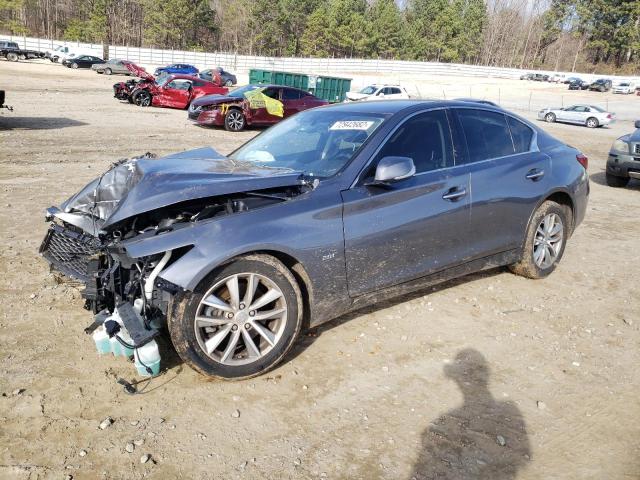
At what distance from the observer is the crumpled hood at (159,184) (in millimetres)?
3244

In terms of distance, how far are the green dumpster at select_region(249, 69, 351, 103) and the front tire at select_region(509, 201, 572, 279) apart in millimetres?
26360

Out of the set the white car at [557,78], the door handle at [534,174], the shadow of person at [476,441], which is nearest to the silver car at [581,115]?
the door handle at [534,174]

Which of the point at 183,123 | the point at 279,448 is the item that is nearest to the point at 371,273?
the point at 279,448

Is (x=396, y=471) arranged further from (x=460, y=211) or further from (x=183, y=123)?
(x=183, y=123)

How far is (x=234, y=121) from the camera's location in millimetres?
16891

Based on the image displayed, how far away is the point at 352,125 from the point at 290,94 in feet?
50.4

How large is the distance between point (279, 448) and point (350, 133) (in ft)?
7.68

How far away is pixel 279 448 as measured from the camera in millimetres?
2754

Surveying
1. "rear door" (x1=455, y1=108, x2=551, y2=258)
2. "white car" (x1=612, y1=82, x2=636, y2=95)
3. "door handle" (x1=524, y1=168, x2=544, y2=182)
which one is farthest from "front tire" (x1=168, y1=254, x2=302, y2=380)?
"white car" (x1=612, y1=82, x2=636, y2=95)

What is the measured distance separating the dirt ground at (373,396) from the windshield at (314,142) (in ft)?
4.16

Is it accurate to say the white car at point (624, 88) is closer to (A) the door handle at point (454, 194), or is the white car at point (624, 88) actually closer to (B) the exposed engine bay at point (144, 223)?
(A) the door handle at point (454, 194)

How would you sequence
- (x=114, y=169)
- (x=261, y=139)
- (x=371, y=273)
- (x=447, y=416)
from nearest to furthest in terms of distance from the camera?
(x=447, y=416) < (x=371, y=273) < (x=114, y=169) < (x=261, y=139)

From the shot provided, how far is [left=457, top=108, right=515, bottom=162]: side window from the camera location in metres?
4.47

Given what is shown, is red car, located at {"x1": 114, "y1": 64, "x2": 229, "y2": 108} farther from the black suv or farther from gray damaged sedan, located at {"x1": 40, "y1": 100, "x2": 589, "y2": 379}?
the black suv
